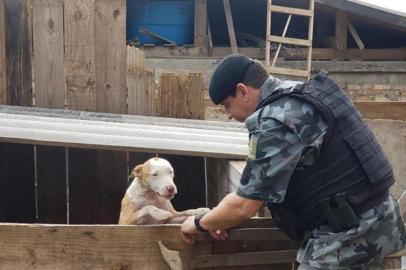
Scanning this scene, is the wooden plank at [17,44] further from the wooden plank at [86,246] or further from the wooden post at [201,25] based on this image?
the wooden post at [201,25]

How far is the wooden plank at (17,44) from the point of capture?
5133 mm

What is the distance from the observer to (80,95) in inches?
204

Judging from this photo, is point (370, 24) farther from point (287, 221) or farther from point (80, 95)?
point (287, 221)

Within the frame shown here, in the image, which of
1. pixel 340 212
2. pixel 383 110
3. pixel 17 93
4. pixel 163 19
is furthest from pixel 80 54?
pixel 163 19

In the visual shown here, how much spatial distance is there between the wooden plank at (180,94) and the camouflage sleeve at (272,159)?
8.96 ft

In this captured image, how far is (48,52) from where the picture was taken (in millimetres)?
5121

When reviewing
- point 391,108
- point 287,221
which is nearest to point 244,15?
point 391,108

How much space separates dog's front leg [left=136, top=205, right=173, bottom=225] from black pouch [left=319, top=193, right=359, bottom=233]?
128 cm

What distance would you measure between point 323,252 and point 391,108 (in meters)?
5.81

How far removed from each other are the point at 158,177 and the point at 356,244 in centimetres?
162

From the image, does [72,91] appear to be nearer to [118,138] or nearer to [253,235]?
[118,138]

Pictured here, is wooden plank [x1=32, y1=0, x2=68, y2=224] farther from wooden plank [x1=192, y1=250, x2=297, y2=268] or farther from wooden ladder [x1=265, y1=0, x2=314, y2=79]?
wooden ladder [x1=265, y1=0, x2=314, y2=79]

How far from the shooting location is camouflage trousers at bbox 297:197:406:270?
8.39 feet

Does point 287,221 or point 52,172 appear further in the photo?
point 52,172
